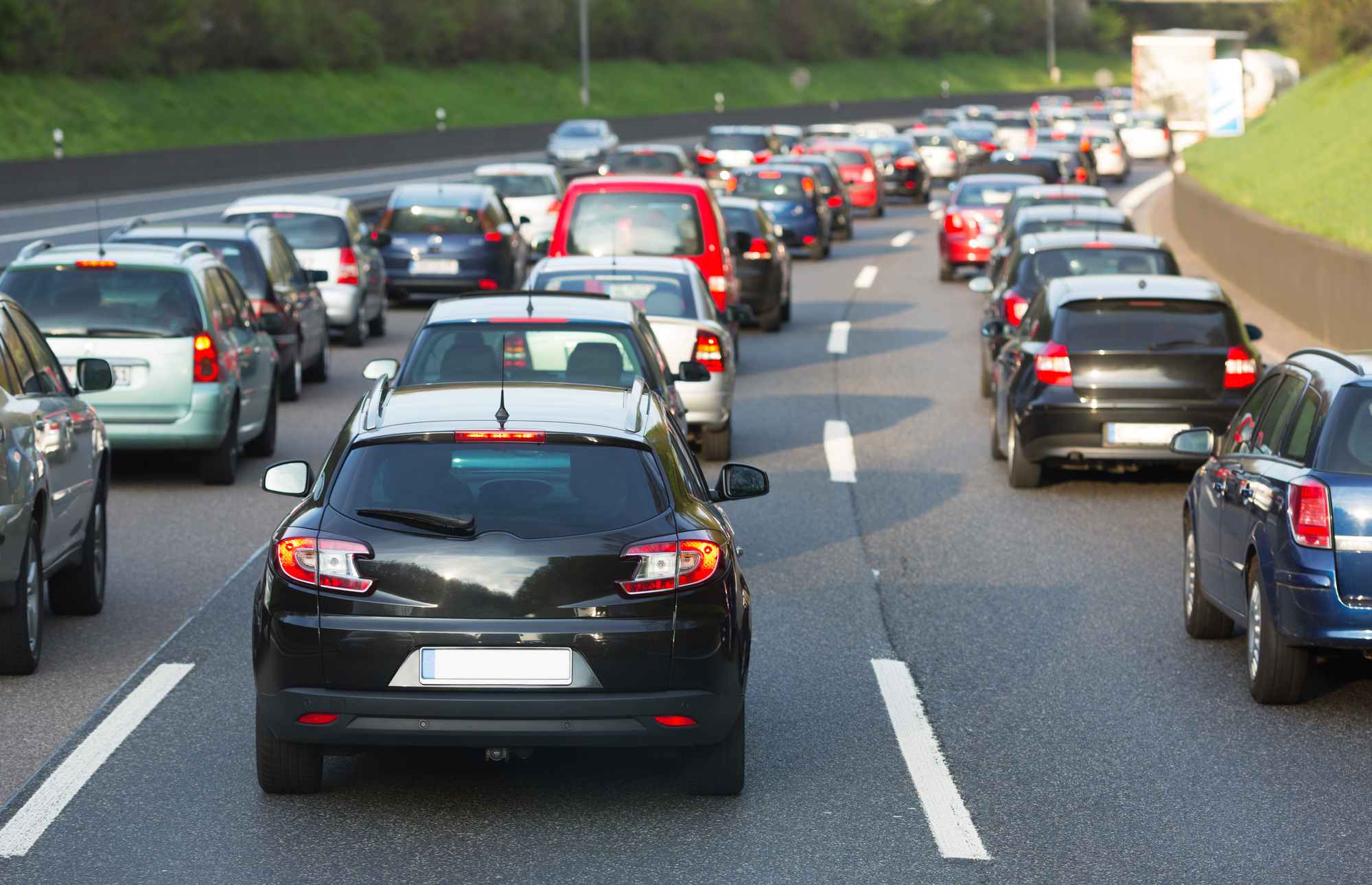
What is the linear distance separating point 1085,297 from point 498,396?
7568 mm

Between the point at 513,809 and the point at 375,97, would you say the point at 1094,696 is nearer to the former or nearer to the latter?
the point at 513,809

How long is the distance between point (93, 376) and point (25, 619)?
195cm

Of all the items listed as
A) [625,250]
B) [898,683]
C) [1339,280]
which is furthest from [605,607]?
[1339,280]

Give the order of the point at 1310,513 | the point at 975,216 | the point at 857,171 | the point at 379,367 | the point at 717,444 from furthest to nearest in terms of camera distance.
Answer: the point at 857,171, the point at 975,216, the point at 717,444, the point at 379,367, the point at 1310,513

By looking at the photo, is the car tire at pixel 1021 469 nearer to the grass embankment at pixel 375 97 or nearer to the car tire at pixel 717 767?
the car tire at pixel 717 767

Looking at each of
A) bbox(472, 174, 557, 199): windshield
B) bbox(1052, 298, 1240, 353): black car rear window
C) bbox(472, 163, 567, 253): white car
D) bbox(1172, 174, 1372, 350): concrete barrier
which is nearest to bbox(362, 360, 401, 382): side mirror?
bbox(1052, 298, 1240, 353): black car rear window

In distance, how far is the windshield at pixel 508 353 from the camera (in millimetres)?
10125

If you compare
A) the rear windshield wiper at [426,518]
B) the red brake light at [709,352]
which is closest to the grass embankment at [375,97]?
the red brake light at [709,352]

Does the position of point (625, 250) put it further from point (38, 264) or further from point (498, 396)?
point (498, 396)

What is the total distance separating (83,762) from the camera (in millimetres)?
6922

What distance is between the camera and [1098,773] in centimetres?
690

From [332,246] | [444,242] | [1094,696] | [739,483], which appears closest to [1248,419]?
[1094,696]

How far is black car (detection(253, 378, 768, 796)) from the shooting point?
5902mm

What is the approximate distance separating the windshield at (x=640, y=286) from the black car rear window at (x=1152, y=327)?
9.78 ft
